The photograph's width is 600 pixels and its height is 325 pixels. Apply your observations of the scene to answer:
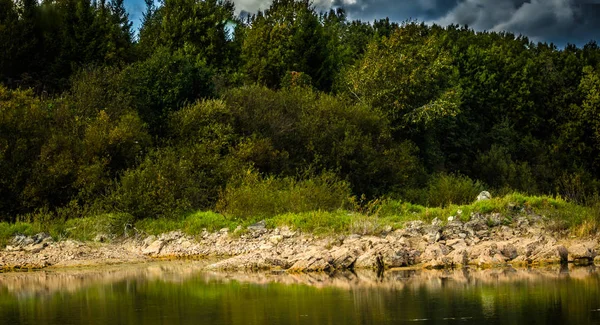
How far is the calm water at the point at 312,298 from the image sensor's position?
15203 millimetres

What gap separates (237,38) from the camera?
213ft

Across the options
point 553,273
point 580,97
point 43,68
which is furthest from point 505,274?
point 580,97

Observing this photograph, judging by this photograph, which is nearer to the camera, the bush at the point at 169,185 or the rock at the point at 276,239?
the rock at the point at 276,239

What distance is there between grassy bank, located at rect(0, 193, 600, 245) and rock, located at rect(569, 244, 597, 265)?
2.14 metres

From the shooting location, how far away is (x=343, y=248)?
24906 millimetres

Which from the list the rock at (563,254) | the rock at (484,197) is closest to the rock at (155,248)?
the rock at (484,197)

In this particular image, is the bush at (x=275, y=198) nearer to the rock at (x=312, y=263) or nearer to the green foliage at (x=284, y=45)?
the rock at (x=312, y=263)

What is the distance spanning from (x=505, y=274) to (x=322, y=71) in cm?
4214

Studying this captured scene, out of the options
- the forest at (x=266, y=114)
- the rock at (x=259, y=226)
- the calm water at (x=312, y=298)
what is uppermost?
the forest at (x=266, y=114)

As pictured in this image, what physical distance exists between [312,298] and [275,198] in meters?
14.4

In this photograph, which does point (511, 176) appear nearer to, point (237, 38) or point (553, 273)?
point (237, 38)

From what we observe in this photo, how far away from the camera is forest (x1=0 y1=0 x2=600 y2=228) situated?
110 feet

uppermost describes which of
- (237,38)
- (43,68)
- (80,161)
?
(237,38)

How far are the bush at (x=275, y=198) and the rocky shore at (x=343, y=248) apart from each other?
5.36ft
